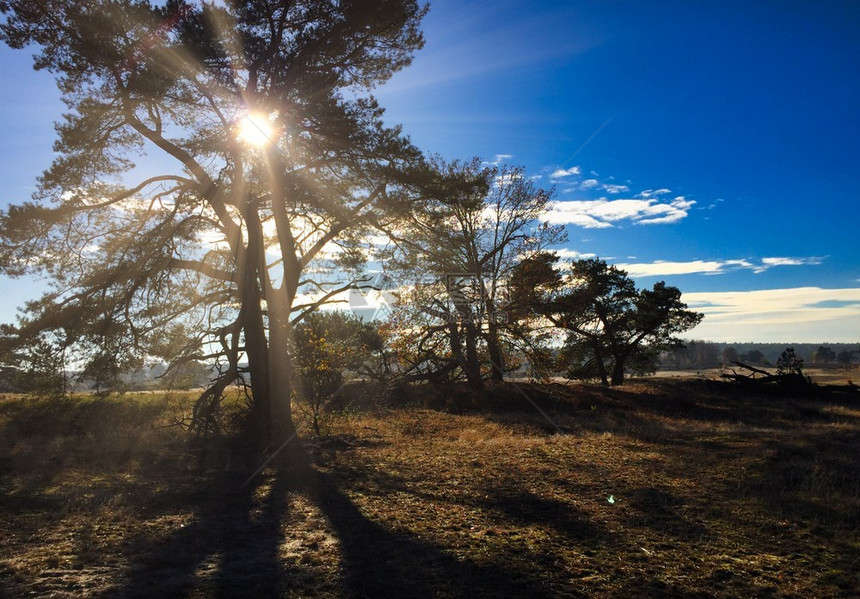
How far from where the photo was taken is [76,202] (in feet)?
38.2

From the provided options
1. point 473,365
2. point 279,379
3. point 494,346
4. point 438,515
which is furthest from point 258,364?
point 473,365

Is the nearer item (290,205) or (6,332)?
(6,332)

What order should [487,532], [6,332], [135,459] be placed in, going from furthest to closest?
[6,332]
[135,459]
[487,532]

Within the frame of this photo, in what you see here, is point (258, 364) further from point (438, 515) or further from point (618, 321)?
point (618, 321)

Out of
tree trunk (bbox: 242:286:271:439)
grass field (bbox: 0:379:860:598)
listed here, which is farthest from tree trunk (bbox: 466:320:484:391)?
tree trunk (bbox: 242:286:271:439)

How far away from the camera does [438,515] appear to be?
20.6 ft

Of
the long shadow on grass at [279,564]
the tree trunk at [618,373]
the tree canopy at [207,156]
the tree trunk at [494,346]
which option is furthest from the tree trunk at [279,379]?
the tree trunk at [618,373]

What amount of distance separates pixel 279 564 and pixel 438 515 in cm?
214

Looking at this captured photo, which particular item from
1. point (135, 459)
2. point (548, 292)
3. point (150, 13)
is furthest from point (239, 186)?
point (548, 292)

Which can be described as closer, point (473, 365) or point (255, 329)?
point (255, 329)

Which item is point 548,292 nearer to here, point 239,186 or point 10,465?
point 239,186

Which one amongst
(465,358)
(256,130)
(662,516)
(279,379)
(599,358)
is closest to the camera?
(662,516)

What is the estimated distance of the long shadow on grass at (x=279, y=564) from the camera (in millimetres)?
4258

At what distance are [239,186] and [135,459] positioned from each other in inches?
245
